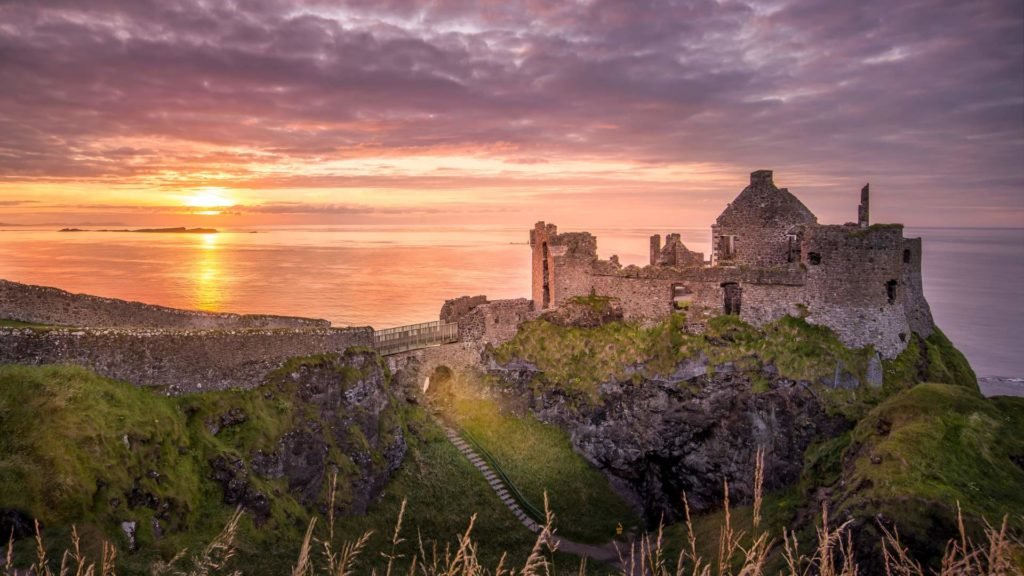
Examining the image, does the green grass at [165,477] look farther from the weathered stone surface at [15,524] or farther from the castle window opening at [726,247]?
the castle window opening at [726,247]

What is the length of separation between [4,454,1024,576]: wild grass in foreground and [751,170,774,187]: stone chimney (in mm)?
18102

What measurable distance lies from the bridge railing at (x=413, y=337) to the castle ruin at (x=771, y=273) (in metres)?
5.77

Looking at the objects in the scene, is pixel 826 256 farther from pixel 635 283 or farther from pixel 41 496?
pixel 41 496

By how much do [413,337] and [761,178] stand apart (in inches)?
762

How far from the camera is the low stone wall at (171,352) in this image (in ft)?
64.3

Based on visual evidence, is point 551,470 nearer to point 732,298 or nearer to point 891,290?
point 732,298

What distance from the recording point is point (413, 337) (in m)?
33.0

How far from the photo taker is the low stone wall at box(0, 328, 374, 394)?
64.3 ft

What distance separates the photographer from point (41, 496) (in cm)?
1558

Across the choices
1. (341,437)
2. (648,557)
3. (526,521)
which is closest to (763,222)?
(526,521)

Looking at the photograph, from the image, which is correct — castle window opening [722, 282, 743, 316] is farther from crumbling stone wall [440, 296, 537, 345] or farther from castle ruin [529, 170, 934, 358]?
crumbling stone wall [440, 296, 537, 345]

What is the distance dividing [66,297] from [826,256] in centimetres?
3261

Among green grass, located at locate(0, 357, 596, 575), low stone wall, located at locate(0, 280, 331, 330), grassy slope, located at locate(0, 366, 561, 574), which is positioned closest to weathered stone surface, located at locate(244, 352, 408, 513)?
green grass, located at locate(0, 357, 596, 575)

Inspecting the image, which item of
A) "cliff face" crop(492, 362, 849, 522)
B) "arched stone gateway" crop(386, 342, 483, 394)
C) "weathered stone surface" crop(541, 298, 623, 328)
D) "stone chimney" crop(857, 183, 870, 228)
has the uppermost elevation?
"stone chimney" crop(857, 183, 870, 228)
